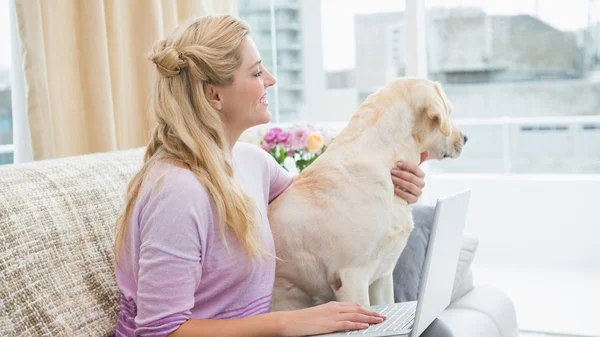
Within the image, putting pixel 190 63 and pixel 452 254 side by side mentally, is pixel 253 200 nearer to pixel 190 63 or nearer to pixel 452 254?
pixel 190 63

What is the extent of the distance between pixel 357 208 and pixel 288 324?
0.33m

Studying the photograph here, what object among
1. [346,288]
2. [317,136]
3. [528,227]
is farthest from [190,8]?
[528,227]

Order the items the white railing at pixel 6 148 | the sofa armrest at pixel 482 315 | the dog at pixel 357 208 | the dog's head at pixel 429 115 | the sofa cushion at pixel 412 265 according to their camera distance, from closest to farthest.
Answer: the dog at pixel 357 208 → the dog's head at pixel 429 115 → the sofa armrest at pixel 482 315 → the sofa cushion at pixel 412 265 → the white railing at pixel 6 148

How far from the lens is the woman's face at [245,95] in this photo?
140cm

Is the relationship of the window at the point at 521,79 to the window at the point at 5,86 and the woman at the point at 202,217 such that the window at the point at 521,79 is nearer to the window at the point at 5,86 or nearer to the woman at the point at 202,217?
the window at the point at 5,86

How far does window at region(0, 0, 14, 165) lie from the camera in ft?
8.75

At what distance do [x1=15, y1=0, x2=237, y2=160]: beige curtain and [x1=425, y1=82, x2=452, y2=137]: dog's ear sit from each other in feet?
4.21

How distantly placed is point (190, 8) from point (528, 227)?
2.81 meters

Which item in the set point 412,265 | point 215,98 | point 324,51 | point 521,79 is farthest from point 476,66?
point 215,98

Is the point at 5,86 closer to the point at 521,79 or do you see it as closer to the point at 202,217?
the point at 202,217

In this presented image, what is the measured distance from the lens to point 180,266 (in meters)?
1.23

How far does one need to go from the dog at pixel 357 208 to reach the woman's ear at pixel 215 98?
0.95ft

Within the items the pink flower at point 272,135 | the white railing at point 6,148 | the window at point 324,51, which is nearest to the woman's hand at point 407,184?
the pink flower at point 272,135

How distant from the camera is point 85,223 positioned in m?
Answer: 1.49
